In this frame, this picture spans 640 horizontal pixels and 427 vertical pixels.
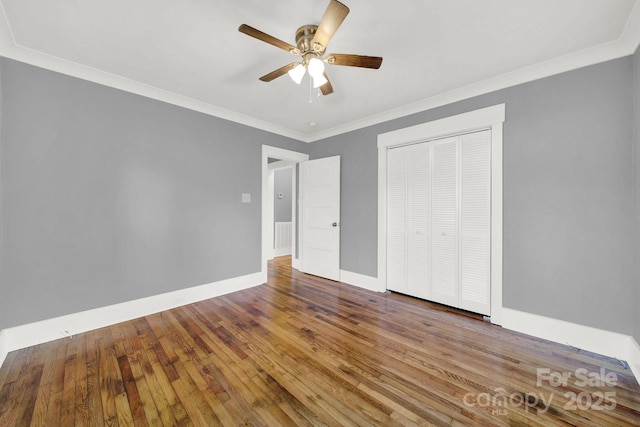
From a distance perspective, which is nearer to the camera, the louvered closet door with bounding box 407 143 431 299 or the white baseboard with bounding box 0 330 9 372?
the white baseboard with bounding box 0 330 9 372

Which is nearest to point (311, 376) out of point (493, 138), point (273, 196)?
point (493, 138)

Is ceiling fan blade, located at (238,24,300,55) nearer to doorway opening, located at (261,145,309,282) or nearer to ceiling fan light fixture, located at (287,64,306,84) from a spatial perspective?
ceiling fan light fixture, located at (287,64,306,84)

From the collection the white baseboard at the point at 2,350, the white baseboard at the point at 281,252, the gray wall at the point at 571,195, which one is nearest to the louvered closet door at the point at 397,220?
the gray wall at the point at 571,195

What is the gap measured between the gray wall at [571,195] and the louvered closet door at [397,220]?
3.42 ft

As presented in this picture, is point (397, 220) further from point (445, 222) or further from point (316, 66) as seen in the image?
point (316, 66)

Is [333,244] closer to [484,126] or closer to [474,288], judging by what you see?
[474,288]

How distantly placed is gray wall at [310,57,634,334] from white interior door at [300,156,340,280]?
221 centimetres

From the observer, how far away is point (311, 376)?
1796mm

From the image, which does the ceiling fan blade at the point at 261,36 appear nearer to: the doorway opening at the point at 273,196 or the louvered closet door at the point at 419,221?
the louvered closet door at the point at 419,221

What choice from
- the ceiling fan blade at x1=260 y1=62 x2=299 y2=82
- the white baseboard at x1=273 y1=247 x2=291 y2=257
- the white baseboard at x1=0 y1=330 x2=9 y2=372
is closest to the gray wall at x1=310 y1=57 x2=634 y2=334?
the ceiling fan blade at x1=260 y1=62 x2=299 y2=82

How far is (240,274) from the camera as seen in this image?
3.70 metres

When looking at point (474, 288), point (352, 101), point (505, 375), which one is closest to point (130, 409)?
point (505, 375)

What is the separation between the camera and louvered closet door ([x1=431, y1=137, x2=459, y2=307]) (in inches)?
116

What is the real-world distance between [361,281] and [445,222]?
1553 millimetres
